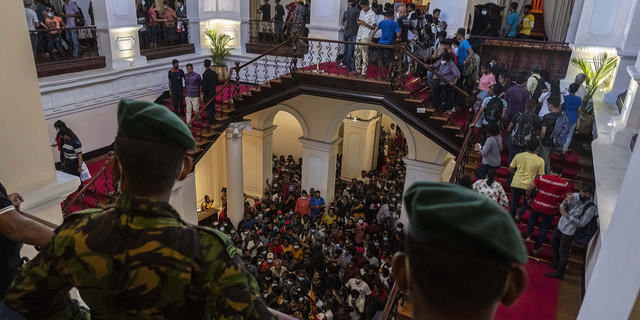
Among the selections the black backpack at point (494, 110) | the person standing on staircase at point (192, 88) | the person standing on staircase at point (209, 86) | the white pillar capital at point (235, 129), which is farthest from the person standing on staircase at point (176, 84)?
the black backpack at point (494, 110)

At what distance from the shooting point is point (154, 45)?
1252 cm

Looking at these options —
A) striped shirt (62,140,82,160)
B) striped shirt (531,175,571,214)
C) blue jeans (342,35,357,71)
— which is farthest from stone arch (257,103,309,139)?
striped shirt (531,175,571,214)

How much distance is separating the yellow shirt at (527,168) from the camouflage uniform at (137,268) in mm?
5602

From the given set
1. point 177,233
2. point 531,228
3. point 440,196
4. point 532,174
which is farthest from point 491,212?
point 531,228

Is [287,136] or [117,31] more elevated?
[117,31]

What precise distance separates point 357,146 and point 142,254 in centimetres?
1422

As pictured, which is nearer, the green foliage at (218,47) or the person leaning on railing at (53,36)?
the person leaning on railing at (53,36)

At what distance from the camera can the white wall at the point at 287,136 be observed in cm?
1812

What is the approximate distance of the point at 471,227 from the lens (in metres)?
1.00

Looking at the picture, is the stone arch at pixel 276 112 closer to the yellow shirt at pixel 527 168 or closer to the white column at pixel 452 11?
the white column at pixel 452 11

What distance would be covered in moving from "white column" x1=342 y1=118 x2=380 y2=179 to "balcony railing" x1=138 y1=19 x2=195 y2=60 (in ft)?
19.1

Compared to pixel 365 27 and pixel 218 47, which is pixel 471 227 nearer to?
pixel 365 27

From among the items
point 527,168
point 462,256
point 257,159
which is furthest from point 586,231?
point 257,159

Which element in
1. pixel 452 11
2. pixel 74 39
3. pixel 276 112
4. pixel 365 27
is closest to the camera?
pixel 365 27
